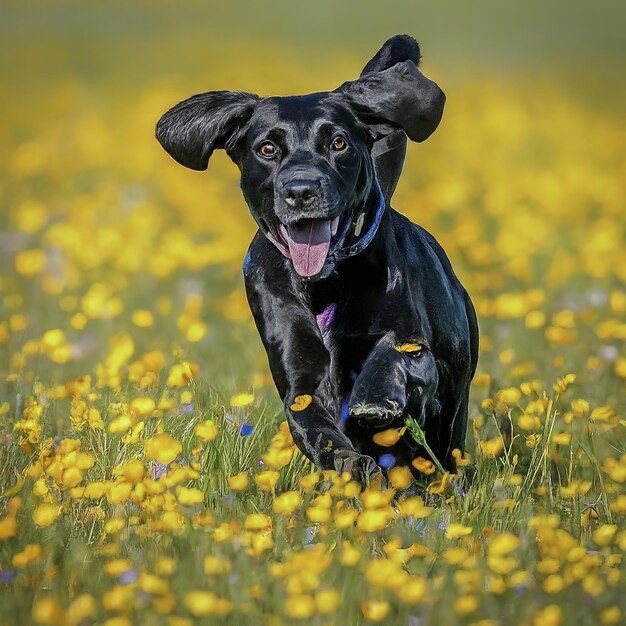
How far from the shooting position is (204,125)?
175 inches

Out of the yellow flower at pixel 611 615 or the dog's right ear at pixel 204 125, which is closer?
the yellow flower at pixel 611 615

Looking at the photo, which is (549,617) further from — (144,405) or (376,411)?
(144,405)

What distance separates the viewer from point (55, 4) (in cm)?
2114

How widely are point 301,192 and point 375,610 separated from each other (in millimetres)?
1510


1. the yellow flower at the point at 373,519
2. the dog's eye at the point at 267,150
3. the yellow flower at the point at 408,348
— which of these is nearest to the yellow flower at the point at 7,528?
the yellow flower at the point at 373,519

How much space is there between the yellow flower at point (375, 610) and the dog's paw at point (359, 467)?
0.92 meters

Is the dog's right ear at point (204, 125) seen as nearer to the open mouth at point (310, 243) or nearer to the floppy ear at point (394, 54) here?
the open mouth at point (310, 243)

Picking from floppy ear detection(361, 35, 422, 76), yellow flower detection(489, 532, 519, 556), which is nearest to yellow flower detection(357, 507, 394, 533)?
yellow flower detection(489, 532, 519, 556)

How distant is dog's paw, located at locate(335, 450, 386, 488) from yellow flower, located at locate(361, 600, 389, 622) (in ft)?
3.01

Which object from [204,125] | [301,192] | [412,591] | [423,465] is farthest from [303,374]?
[412,591]

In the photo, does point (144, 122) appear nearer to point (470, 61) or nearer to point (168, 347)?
point (168, 347)

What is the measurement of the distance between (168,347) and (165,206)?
289 centimetres

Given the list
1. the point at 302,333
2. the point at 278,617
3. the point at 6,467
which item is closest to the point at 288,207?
the point at 302,333

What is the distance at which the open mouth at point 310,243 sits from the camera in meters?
4.12
